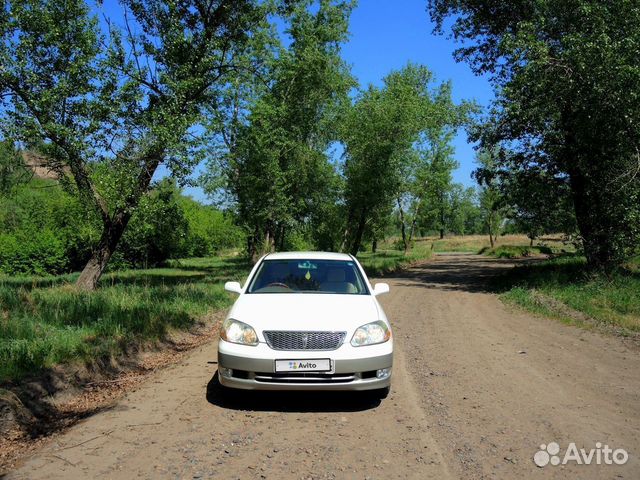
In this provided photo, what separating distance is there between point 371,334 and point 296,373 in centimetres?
92

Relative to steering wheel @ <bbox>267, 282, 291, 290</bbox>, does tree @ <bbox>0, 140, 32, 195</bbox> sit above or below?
above

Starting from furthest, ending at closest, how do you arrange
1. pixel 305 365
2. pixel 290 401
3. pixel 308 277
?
pixel 308 277 < pixel 290 401 < pixel 305 365

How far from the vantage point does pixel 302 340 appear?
505 centimetres

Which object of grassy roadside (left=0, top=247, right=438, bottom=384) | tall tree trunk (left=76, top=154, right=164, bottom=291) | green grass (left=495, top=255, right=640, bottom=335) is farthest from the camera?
tall tree trunk (left=76, top=154, right=164, bottom=291)

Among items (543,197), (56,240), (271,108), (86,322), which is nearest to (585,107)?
(543,197)

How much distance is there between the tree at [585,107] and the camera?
13.4 m

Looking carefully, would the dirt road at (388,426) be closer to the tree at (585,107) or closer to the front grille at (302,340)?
the front grille at (302,340)

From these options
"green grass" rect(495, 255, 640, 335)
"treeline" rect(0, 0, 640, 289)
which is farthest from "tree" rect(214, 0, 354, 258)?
"green grass" rect(495, 255, 640, 335)

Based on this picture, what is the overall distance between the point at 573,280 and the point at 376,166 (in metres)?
13.1

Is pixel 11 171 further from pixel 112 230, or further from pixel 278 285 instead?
pixel 278 285

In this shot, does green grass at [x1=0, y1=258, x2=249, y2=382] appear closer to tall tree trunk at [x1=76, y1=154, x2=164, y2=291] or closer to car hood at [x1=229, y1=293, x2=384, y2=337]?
car hood at [x1=229, y1=293, x2=384, y2=337]

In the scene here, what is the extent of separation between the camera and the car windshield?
6.42 m

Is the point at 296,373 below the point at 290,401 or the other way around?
the other way around

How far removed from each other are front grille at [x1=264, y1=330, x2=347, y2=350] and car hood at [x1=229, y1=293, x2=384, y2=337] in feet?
0.20
